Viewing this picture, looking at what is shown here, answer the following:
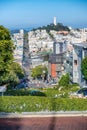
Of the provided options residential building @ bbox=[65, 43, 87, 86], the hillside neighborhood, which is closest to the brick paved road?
the hillside neighborhood

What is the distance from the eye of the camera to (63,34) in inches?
4528

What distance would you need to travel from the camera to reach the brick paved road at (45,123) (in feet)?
40.1

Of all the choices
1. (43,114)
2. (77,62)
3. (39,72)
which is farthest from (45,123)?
(39,72)

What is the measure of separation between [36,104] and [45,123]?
1812 mm

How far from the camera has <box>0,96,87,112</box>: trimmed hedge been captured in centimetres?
1446

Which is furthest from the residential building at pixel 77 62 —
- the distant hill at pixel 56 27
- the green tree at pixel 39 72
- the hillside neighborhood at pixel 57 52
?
the distant hill at pixel 56 27

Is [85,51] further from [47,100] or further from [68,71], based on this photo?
[47,100]

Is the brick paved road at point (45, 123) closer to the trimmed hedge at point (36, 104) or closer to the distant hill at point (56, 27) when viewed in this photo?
the trimmed hedge at point (36, 104)

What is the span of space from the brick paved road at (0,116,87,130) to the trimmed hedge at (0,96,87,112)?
830mm

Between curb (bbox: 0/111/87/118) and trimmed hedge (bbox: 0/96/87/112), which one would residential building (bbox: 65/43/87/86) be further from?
curb (bbox: 0/111/87/118)

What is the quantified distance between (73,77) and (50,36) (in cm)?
8082

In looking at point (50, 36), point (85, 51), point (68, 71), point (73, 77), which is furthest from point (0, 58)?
point (50, 36)

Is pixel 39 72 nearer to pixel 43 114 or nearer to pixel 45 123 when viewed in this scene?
pixel 43 114

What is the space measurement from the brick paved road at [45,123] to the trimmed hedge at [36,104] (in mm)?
830
